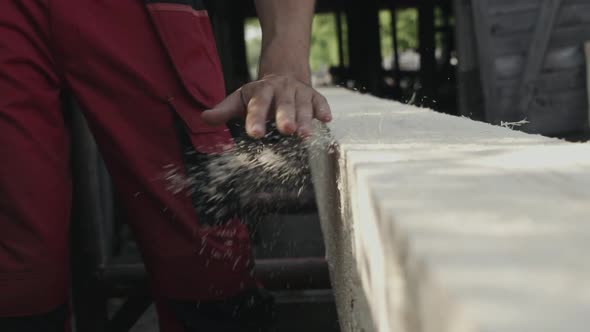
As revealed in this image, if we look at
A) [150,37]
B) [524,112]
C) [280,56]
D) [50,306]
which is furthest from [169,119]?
[524,112]

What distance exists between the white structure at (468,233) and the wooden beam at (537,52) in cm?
544

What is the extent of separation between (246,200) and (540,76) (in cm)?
479

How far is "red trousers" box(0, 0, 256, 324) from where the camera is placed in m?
1.82

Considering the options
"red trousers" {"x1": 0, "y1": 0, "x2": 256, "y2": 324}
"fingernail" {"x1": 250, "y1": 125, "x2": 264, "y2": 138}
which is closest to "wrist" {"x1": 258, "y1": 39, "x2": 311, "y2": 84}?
"red trousers" {"x1": 0, "y1": 0, "x2": 256, "y2": 324}

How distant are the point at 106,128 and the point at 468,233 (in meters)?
1.43

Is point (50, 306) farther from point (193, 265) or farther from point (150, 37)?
point (150, 37)

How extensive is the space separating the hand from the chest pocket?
39 cm

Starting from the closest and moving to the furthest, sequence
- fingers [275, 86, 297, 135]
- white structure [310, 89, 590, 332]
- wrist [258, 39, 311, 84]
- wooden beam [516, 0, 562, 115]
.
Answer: white structure [310, 89, 590, 332], fingers [275, 86, 297, 135], wrist [258, 39, 311, 84], wooden beam [516, 0, 562, 115]

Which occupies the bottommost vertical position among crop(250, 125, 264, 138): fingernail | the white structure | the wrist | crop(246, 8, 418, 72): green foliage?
the white structure

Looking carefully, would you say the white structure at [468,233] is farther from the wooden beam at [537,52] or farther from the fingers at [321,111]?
the wooden beam at [537,52]

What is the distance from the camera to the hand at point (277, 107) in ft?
4.62

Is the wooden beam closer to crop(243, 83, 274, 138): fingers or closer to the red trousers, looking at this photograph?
the red trousers

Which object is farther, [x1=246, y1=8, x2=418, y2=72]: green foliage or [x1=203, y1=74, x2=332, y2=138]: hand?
[x1=246, y1=8, x2=418, y2=72]: green foliage

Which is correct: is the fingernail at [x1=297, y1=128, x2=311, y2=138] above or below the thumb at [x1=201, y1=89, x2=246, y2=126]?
below
